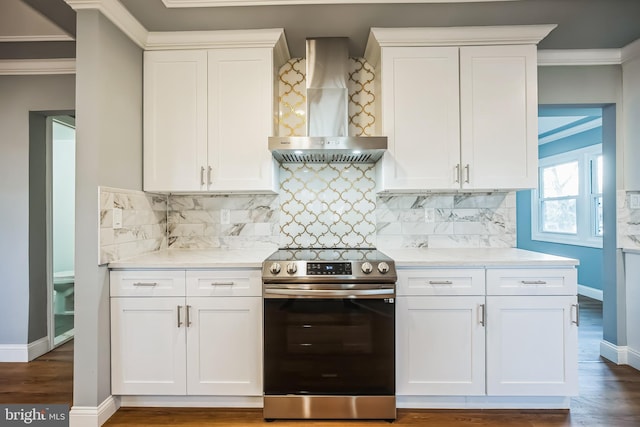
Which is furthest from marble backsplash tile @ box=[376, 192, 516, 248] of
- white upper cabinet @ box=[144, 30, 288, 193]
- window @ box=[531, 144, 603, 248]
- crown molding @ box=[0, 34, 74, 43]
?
window @ box=[531, 144, 603, 248]

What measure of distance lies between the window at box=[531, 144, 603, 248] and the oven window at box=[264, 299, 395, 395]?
4.48 meters

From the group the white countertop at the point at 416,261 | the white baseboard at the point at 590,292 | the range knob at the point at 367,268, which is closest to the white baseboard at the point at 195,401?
the white countertop at the point at 416,261

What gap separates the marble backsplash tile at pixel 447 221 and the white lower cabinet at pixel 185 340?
123 centimetres

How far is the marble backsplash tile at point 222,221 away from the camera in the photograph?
8.92ft

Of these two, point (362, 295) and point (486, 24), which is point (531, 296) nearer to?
point (362, 295)

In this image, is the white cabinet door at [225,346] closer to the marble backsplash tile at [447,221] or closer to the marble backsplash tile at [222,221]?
the marble backsplash tile at [222,221]

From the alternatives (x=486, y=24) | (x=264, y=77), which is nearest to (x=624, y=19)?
(x=486, y=24)

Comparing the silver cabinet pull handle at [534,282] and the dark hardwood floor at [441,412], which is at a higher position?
the silver cabinet pull handle at [534,282]

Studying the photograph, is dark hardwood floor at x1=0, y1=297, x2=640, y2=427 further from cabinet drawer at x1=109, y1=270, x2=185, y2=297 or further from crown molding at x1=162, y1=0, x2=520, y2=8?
crown molding at x1=162, y1=0, x2=520, y2=8

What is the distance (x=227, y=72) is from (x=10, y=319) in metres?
2.71

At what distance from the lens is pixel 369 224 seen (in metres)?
2.70

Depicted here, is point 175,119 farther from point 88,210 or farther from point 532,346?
point 532,346

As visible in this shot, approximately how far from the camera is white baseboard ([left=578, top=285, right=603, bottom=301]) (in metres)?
4.79

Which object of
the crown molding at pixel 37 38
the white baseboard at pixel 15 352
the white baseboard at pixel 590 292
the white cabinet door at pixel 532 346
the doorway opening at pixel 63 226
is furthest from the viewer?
the white baseboard at pixel 590 292
